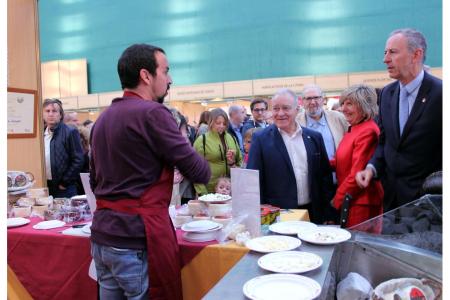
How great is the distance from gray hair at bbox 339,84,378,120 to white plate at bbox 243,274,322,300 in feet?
5.74

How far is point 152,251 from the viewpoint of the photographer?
1.54 metres

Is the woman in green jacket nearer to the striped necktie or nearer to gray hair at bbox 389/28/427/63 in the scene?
the striped necktie

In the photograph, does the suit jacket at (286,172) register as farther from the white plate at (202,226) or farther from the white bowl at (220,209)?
the white plate at (202,226)

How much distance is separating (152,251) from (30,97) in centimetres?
235

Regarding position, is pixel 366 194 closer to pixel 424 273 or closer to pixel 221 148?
pixel 424 273

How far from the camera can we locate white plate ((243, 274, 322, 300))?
3.73 ft

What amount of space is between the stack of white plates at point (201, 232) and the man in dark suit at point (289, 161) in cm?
82

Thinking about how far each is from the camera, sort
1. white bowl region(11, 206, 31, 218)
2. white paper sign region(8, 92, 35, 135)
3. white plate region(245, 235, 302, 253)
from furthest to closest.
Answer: white paper sign region(8, 92, 35, 135) < white bowl region(11, 206, 31, 218) < white plate region(245, 235, 302, 253)

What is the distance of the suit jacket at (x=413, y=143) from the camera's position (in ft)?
7.14

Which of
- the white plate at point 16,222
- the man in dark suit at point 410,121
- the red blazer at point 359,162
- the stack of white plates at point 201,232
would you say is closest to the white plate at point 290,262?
the stack of white plates at point 201,232

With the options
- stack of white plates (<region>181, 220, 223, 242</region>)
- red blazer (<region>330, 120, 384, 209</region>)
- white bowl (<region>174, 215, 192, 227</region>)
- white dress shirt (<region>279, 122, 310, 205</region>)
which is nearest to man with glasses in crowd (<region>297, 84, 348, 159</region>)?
red blazer (<region>330, 120, 384, 209</region>)

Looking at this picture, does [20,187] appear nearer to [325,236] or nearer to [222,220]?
[222,220]

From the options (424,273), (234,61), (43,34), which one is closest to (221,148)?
(424,273)

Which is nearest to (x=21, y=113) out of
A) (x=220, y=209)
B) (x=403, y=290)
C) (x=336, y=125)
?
(x=220, y=209)
